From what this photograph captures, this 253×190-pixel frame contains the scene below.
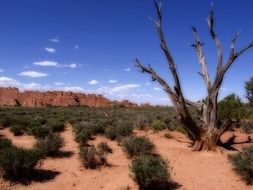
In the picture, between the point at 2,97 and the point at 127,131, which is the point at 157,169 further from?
the point at 2,97

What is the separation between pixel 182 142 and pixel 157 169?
755 cm

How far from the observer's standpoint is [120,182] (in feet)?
30.0

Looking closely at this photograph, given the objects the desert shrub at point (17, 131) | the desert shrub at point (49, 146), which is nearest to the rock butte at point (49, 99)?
the desert shrub at point (17, 131)

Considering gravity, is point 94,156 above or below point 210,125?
below

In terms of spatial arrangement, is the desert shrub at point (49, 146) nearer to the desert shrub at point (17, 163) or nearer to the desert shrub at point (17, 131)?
the desert shrub at point (17, 163)

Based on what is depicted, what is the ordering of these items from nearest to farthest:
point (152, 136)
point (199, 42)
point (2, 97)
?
point (199, 42)
point (152, 136)
point (2, 97)

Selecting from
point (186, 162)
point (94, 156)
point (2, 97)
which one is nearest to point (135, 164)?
point (94, 156)

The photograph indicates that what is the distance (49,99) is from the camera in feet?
348

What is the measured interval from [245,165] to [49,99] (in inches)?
3994

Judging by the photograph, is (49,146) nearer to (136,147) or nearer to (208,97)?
(136,147)

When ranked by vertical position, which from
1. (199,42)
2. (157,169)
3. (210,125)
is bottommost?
(157,169)

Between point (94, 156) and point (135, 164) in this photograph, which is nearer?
point (135, 164)

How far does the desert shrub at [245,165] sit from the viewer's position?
9134mm

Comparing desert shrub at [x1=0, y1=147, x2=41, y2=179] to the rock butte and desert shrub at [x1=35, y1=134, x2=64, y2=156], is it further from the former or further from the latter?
the rock butte
